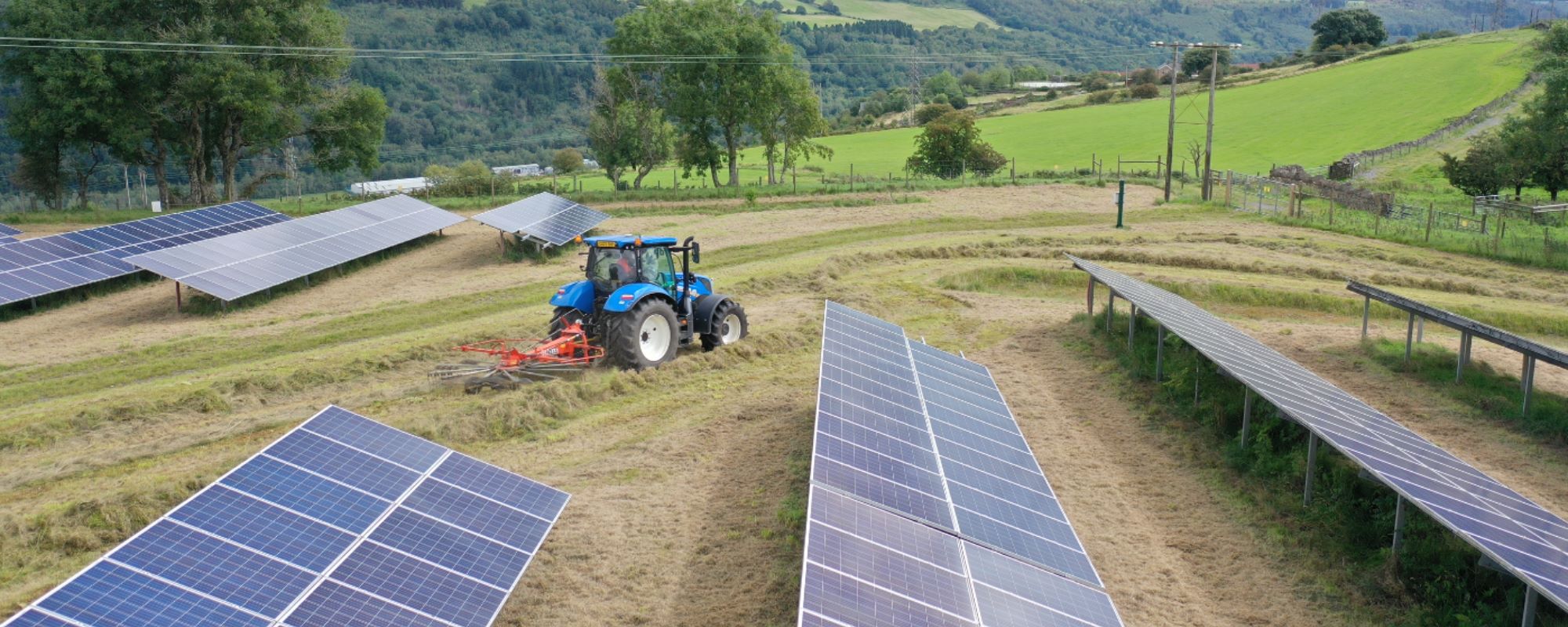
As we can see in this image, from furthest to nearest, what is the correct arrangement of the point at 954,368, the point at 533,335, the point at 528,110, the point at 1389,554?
the point at 528,110, the point at 533,335, the point at 954,368, the point at 1389,554

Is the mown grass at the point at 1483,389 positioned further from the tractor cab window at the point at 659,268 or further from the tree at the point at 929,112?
the tree at the point at 929,112

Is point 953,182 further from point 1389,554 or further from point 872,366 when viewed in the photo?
point 1389,554

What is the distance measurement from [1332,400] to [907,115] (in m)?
104

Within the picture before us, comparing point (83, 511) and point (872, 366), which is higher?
point (872, 366)

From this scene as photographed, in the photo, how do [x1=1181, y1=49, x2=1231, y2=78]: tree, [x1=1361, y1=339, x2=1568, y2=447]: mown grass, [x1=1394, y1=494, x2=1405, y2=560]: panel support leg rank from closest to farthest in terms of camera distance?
[x1=1394, y1=494, x2=1405, y2=560]: panel support leg, [x1=1361, y1=339, x2=1568, y2=447]: mown grass, [x1=1181, y1=49, x2=1231, y2=78]: tree

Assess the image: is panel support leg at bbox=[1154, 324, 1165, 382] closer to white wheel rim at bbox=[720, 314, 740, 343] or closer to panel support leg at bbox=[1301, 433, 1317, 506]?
panel support leg at bbox=[1301, 433, 1317, 506]

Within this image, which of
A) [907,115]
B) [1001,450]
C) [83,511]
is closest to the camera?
[83,511]

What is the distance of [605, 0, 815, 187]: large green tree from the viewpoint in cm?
5428

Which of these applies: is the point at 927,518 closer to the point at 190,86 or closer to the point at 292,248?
the point at 292,248

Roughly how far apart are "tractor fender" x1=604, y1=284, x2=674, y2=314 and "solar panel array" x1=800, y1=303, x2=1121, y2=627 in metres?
4.26

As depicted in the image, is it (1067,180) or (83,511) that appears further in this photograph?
(1067,180)

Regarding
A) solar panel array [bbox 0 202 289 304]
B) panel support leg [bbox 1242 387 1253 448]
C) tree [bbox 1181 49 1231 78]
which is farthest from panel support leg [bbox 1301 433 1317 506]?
tree [bbox 1181 49 1231 78]

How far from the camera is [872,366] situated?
1634cm

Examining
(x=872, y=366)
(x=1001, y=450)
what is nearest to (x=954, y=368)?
(x=872, y=366)
